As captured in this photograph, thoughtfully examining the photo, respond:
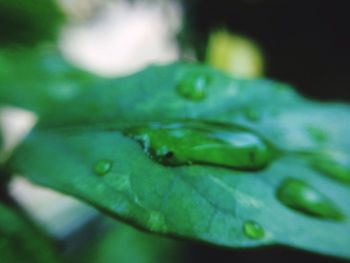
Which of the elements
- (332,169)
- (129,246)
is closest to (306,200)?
(332,169)

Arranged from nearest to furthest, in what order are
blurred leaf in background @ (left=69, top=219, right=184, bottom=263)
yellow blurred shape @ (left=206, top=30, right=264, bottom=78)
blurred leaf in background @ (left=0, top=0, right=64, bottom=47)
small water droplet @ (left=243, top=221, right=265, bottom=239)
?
1. small water droplet @ (left=243, top=221, right=265, bottom=239)
2. blurred leaf in background @ (left=0, top=0, right=64, bottom=47)
3. blurred leaf in background @ (left=69, top=219, right=184, bottom=263)
4. yellow blurred shape @ (left=206, top=30, right=264, bottom=78)

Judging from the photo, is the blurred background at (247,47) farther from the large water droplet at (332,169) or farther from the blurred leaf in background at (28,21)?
the large water droplet at (332,169)

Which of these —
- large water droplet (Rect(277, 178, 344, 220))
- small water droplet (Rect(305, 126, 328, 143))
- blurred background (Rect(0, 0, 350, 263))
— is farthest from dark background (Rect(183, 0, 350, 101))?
large water droplet (Rect(277, 178, 344, 220))

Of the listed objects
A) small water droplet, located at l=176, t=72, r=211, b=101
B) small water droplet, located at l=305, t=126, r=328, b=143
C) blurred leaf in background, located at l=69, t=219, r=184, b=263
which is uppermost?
small water droplet, located at l=176, t=72, r=211, b=101

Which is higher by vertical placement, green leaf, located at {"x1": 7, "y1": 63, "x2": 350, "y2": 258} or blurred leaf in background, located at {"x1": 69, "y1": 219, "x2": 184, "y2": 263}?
green leaf, located at {"x1": 7, "y1": 63, "x2": 350, "y2": 258}

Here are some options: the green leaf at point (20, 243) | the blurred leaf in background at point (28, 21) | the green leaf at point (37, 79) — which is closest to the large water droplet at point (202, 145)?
the green leaf at point (20, 243)

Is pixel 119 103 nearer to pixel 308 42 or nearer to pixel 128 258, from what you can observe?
pixel 128 258

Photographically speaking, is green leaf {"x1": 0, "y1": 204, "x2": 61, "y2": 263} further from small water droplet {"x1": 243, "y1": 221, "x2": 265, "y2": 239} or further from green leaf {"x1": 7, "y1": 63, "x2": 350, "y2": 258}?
small water droplet {"x1": 243, "y1": 221, "x2": 265, "y2": 239}

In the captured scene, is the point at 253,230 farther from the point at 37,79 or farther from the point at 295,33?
the point at 295,33

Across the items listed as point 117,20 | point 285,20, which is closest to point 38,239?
point 285,20
